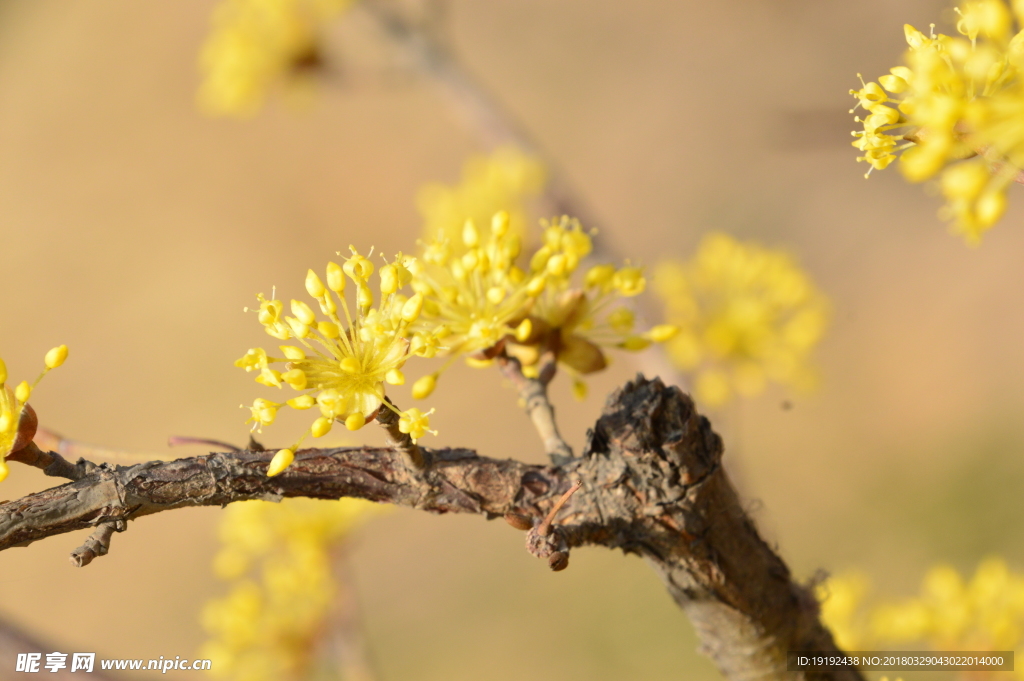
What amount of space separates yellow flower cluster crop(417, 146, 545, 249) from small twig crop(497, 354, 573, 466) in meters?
1.74

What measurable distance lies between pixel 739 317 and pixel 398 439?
177 cm

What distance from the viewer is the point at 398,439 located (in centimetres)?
84

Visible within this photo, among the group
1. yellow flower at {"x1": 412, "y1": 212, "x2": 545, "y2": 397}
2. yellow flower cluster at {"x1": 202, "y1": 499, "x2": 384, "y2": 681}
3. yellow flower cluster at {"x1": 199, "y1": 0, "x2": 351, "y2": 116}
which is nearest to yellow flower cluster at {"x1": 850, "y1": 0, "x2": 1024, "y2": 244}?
yellow flower at {"x1": 412, "y1": 212, "x2": 545, "y2": 397}

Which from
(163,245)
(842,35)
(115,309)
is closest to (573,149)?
(842,35)

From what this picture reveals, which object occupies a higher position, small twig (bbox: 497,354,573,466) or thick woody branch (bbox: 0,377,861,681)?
small twig (bbox: 497,354,573,466)

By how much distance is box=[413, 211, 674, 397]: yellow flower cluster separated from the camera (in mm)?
1039

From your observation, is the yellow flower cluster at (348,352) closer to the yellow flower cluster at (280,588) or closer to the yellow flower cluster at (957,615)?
the yellow flower cluster at (280,588)

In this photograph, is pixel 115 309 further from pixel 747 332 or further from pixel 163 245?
pixel 747 332

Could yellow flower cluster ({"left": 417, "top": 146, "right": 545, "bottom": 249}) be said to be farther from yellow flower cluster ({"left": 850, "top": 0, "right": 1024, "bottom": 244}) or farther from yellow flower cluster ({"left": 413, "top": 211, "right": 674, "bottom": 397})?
yellow flower cluster ({"left": 850, "top": 0, "right": 1024, "bottom": 244})

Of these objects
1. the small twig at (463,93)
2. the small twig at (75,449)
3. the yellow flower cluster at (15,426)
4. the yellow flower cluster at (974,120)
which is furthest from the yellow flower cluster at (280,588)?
the yellow flower cluster at (974,120)

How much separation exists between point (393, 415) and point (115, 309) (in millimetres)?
6505

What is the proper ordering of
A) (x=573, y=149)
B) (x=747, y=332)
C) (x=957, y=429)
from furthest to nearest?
(x=573, y=149)
(x=957, y=429)
(x=747, y=332)

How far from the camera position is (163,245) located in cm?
678

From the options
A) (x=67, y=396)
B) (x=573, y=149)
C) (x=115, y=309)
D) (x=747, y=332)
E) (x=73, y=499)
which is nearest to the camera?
(x=73, y=499)
